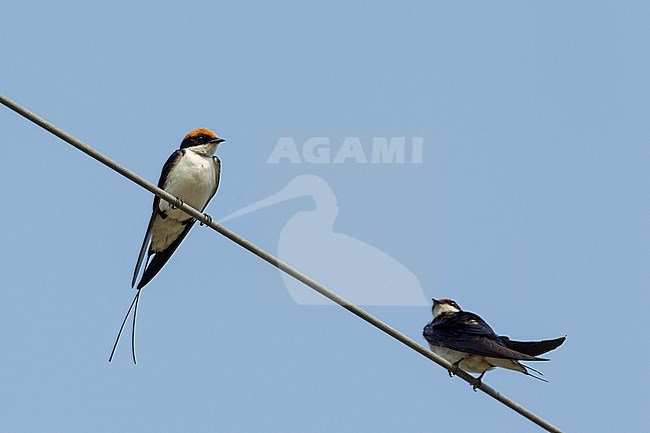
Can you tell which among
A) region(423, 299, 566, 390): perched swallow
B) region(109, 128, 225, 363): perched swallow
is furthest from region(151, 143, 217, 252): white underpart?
region(423, 299, 566, 390): perched swallow

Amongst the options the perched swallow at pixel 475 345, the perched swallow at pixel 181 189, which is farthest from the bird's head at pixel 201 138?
the perched swallow at pixel 475 345

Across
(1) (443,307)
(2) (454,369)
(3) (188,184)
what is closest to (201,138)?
(3) (188,184)

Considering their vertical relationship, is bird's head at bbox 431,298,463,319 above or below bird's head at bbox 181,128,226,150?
below

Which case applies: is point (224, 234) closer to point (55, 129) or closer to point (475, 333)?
point (55, 129)

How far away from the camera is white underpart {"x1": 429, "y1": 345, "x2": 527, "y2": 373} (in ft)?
20.6

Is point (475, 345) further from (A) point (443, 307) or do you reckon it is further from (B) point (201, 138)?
(B) point (201, 138)

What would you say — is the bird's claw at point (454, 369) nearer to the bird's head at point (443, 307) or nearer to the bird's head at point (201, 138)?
the bird's head at point (443, 307)

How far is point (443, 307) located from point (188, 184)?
2164 mm

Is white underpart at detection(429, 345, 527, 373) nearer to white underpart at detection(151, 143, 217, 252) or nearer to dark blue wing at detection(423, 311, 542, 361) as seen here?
dark blue wing at detection(423, 311, 542, 361)

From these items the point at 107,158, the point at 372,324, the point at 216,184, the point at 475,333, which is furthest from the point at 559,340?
the point at 216,184

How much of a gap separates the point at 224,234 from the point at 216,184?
3.18 meters

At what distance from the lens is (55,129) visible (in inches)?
166

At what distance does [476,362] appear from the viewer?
21.4ft

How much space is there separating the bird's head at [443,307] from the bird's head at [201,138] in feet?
6.85
